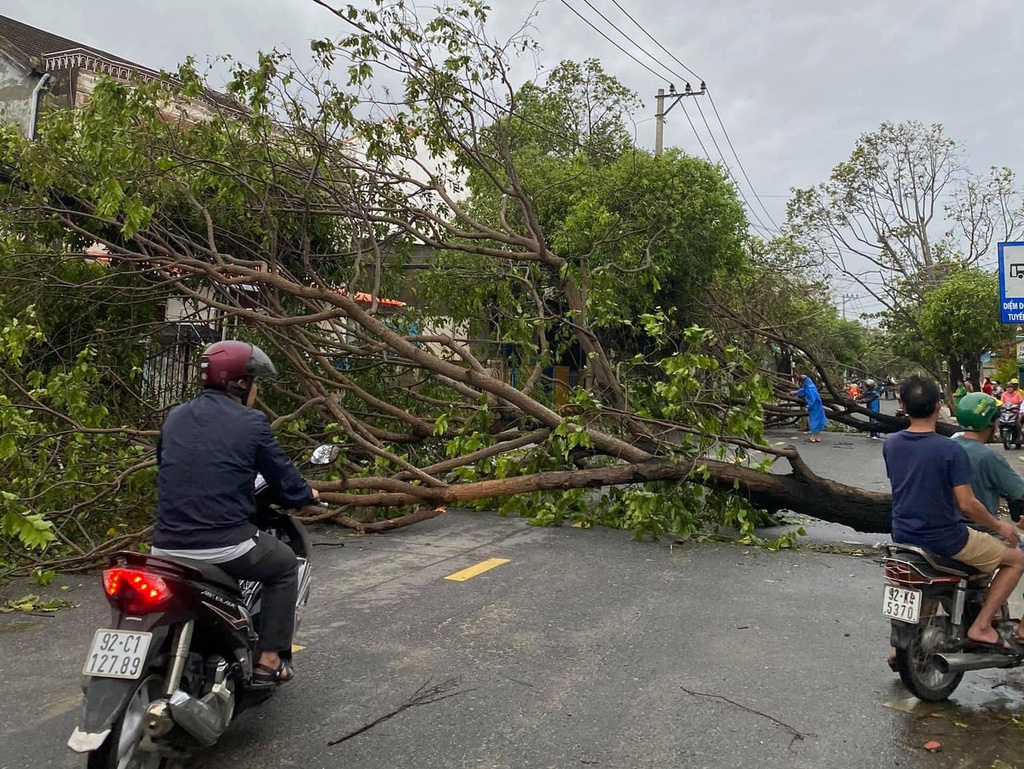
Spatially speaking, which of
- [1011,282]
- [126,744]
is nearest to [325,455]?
[126,744]

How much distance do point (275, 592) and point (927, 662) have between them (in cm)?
316

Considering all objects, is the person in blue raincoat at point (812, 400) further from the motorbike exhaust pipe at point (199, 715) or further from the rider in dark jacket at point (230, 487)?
the motorbike exhaust pipe at point (199, 715)

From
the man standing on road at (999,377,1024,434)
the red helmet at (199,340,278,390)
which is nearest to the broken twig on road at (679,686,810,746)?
the red helmet at (199,340,278,390)

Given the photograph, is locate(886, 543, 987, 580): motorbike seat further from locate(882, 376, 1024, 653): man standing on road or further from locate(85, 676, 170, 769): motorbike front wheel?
locate(85, 676, 170, 769): motorbike front wheel

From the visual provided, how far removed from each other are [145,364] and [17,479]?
3.40m

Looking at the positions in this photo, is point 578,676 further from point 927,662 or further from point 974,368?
point 974,368

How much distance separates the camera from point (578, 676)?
450 centimetres

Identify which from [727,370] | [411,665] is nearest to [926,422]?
[411,665]

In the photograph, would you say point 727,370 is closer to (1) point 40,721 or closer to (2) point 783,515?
(2) point 783,515

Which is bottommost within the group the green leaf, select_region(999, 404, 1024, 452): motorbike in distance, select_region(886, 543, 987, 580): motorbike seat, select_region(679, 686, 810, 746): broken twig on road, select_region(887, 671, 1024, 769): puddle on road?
select_region(679, 686, 810, 746): broken twig on road

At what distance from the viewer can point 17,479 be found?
21.8ft

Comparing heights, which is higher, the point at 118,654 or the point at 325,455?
the point at 325,455

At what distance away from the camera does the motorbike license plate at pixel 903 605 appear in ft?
13.1

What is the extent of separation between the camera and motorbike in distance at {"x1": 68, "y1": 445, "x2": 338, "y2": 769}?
288cm
